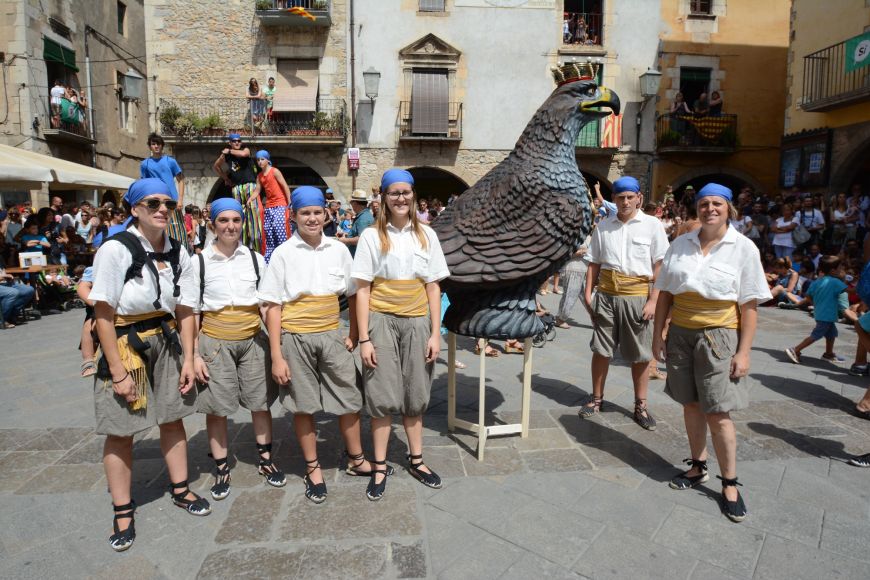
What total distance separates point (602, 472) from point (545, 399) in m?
1.34

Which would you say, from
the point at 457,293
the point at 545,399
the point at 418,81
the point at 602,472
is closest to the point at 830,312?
the point at 545,399

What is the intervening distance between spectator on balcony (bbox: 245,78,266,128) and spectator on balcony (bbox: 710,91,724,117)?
13478mm

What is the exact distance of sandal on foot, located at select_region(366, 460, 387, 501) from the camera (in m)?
2.99

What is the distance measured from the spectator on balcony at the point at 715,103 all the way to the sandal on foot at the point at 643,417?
1554 centimetres

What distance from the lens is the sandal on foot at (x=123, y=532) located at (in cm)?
256

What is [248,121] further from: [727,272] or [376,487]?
[727,272]

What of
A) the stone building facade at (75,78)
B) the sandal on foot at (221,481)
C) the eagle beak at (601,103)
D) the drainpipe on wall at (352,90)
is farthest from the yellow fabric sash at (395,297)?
the drainpipe on wall at (352,90)

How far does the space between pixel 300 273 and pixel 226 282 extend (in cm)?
43

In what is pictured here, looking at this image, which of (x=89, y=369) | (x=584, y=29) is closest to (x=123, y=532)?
(x=89, y=369)

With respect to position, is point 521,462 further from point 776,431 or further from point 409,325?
point 776,431

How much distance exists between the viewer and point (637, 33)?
645 inches

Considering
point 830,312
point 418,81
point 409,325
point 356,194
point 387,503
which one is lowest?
point 387,503

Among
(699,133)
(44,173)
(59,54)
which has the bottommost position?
(44,173)

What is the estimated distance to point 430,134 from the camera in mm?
16328
